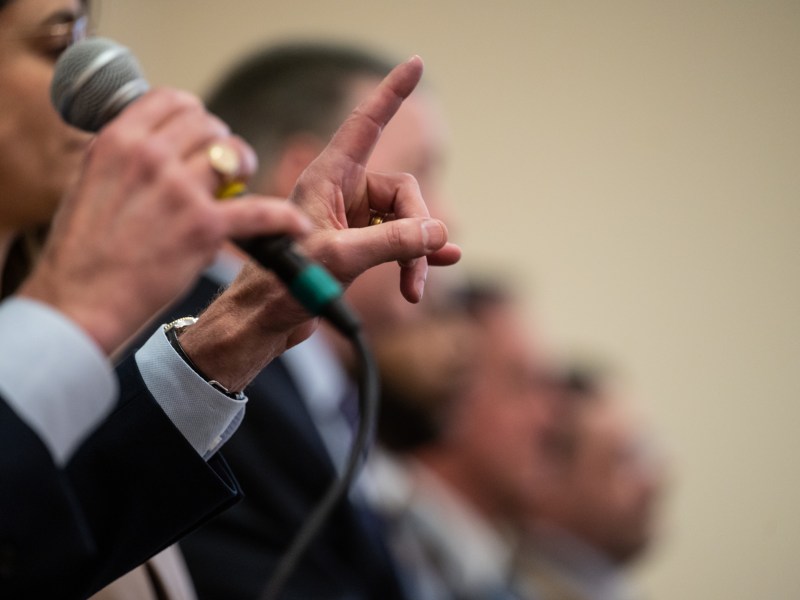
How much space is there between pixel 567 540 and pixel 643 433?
0.42 meters

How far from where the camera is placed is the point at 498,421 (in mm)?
2621

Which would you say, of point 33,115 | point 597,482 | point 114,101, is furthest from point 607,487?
point 114,101

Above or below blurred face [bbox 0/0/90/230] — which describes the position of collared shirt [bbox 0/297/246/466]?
above

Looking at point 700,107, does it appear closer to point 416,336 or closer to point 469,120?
point 469,120

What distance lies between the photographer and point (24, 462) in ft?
1.79

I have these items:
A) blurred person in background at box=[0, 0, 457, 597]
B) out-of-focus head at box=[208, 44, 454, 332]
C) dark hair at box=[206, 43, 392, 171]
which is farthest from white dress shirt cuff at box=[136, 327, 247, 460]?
dark hair at box=[206, 43, 392, 171]

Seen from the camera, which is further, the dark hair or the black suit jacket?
the dark hair

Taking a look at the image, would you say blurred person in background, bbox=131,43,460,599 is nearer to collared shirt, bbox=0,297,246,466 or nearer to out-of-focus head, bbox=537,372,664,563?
collared shirt, bbox=0,297,246,466

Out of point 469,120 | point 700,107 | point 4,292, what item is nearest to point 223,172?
point 4,292

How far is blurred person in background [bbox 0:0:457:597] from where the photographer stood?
0.53 meters

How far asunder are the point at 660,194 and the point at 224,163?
10.1 feet

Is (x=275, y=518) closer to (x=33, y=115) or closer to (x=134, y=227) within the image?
(x=33, y=115)

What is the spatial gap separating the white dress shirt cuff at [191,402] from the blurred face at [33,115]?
1.19ft

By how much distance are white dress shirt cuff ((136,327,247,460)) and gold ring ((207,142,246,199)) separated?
0.56 feet
